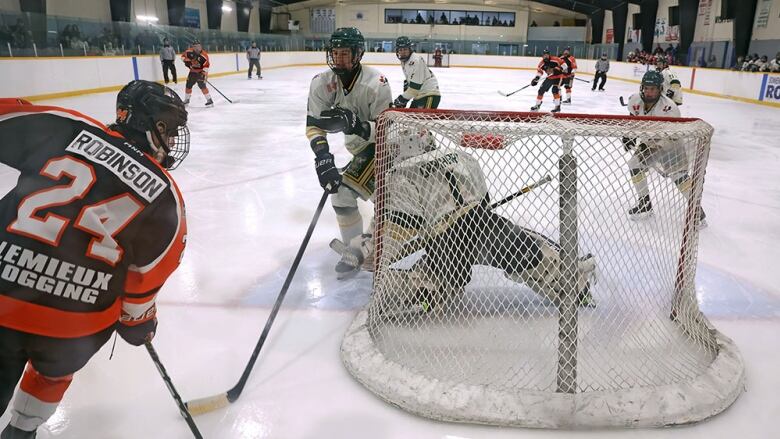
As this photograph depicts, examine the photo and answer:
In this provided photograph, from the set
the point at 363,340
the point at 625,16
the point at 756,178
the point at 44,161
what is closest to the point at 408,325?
the point at 363,340

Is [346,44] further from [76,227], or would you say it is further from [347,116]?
[76,227]

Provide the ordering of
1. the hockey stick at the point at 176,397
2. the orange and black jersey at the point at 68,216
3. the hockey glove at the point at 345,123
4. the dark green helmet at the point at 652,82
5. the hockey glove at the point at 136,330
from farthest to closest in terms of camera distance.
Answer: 1. the dark green helmet at the point at 652,82
2. the hockey glove at the point at 345,123
3. the hockey stick at the point at 176,397
4. the hockey glove at the point at 136,330
5. the orange and black jersey at the point at 68,216

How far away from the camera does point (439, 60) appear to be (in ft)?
67.3

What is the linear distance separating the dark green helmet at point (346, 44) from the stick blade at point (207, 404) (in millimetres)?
1426

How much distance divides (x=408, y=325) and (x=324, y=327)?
1.05ft

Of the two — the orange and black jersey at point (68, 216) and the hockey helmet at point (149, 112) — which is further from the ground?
the hockey helmet at point (149, 112)

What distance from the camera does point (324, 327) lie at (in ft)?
6.72

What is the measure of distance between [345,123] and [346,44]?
0.34 meters

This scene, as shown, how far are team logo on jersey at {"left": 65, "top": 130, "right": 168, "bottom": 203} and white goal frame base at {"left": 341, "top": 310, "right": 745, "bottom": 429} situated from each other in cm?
91

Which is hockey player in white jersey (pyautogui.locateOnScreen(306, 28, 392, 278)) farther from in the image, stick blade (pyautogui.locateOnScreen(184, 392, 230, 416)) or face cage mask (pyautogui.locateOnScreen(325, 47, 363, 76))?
stick blade (pyautogui.locateOnScreen(184, 392, 230, 416))

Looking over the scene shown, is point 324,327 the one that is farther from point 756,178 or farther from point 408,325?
point 756,178

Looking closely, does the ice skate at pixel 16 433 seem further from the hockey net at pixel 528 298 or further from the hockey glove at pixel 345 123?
the hockey glove at pixel 345 123

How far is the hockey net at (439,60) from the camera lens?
20594 millimetres

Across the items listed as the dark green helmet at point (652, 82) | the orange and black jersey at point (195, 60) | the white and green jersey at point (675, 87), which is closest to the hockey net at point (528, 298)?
the dark green helmet at point (652, 82)
